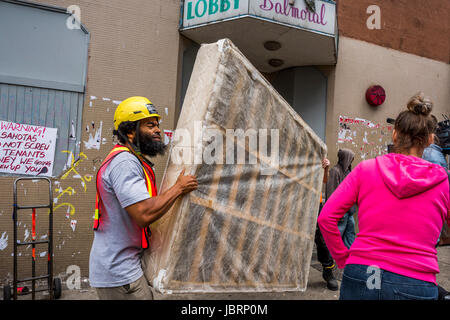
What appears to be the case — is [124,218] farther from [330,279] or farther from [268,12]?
[268,12]

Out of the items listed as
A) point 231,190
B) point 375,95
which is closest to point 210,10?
point 231,190

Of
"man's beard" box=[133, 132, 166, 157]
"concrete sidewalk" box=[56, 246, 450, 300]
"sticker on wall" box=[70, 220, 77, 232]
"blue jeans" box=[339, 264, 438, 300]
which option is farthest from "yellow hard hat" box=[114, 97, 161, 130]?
"sticker on wall" box=[70, 220, 77, 232]

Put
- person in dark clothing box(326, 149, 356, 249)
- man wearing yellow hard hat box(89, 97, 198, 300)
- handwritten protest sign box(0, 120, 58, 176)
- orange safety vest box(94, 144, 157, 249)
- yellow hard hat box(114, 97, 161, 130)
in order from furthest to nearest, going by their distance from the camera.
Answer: person in dark clothing box(326, 149, 356, 249)
handwritten protest sign box(0, 120, 58, 176)
yellow hard hat box(114, 97, 161, 130)
orange safety vest box(94, 144, 157, 249)
man wearing yellow hard hat box(89, 97, 198, 300)

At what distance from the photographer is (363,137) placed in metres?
6.36

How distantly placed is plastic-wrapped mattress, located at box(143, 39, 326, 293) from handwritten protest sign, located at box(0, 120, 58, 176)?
2729 millimetres

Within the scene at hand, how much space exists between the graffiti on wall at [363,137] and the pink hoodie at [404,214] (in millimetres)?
4668

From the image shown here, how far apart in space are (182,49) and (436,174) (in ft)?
14.1

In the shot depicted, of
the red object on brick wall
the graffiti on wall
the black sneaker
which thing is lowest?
the black sneaker

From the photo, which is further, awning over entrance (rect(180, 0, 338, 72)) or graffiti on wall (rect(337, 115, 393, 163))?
graffiti on wall (rect(337, 115, 393, 163))

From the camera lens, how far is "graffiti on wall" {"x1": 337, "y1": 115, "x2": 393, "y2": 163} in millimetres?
6172

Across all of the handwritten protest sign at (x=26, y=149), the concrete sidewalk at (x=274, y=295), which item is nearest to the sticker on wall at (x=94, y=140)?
→ the handwritten protest sign at (x=26, y=149)

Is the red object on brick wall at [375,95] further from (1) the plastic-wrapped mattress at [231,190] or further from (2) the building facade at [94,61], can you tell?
(1) the plastic-wrapped mattress at [231,190]

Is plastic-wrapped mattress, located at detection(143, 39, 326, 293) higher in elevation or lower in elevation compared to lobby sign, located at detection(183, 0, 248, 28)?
lower

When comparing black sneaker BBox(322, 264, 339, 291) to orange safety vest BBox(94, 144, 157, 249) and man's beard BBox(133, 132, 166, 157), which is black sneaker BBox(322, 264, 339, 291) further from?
man's beard BBox(133, 132, 166, 157)
